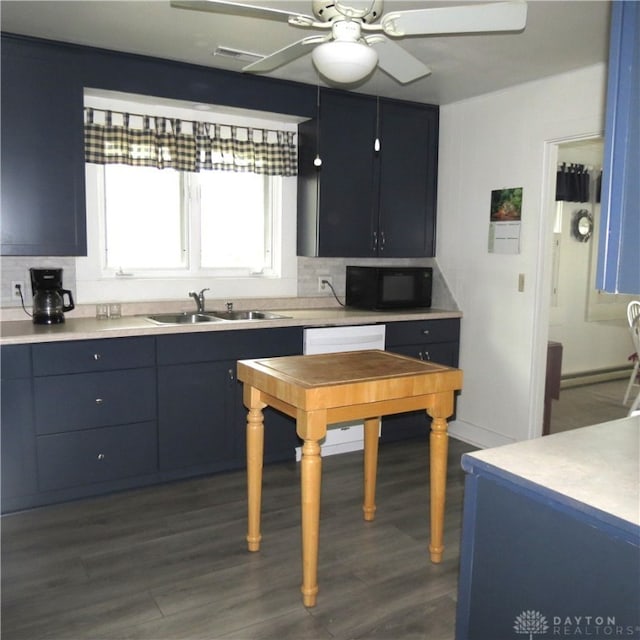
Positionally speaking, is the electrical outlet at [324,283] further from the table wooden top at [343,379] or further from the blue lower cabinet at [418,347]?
the table wooden top at [343,379]

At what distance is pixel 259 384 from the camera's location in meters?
2.45

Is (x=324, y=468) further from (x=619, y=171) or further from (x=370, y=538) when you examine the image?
(x=619, y=171)

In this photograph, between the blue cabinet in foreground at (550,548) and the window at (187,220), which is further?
the window at (187,220)

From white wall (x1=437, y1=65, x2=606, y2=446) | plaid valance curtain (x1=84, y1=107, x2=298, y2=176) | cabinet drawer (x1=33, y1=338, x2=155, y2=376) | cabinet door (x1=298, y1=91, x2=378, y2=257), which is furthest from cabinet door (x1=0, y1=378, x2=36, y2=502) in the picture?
white wall (x1=437, y1=65, x2=606, y2=446)

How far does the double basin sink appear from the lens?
12.1ft

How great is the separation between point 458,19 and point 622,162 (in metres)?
1.20

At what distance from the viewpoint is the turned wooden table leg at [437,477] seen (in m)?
2.54

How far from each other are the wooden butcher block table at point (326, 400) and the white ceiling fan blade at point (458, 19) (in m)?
1.23

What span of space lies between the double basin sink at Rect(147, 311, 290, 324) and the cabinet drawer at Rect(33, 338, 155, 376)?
0.34m

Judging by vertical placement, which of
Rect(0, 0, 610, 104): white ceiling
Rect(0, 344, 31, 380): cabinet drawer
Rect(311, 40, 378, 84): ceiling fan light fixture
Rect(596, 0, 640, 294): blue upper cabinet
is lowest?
Rect(0, 344, 31, 380): cabinet drawer

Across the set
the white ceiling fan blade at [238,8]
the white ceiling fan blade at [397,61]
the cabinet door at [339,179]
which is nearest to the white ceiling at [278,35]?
the white ceiling fan blade at [397,61]

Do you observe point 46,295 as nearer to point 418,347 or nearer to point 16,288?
point 16,288

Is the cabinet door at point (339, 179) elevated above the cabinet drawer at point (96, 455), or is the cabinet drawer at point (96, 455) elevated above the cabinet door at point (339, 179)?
the cabinet door at point (339, 179)

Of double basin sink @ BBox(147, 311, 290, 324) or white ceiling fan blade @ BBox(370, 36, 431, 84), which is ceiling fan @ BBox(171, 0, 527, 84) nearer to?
white ceiling fan blade @ BBox(370, 36, 431, 84)
